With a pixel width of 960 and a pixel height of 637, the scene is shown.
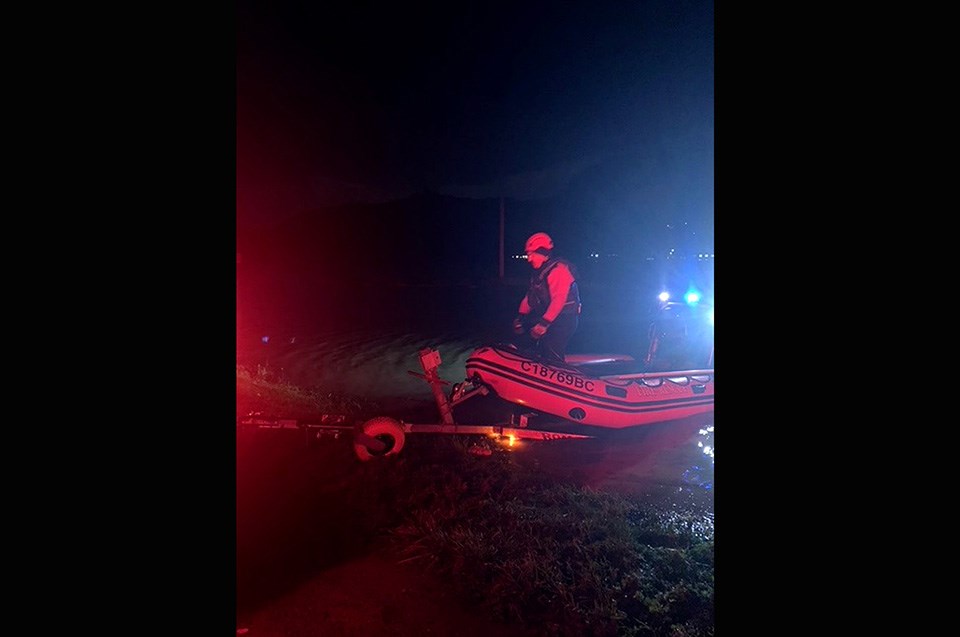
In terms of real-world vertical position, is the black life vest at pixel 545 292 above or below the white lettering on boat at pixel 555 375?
above

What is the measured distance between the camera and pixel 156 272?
3.61ft

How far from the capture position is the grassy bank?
2.80 metres

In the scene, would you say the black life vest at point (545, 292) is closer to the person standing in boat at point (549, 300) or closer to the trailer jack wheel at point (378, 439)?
the person standing in boat at point (549, 300)

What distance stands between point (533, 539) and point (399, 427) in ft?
5.89

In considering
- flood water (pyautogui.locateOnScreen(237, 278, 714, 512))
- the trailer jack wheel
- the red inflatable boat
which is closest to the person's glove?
the red inflatable boat

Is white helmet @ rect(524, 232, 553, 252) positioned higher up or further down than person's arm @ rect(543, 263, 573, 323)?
higher up

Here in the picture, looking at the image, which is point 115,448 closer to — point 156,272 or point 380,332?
point 156,272

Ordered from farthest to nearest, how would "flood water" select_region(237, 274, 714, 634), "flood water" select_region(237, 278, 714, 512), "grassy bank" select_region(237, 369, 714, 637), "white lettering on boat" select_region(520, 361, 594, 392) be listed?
"white lettering on boat" select_region(520, 361, 594, 392), "flood water" select_region(237, 278, 714, 512), "flood water" select_region(237, 274, 714, 634), "grassy bank" select_region(237, 369, 714, 637)

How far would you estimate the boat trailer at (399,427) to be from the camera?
4.69 m

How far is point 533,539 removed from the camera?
3.44 metres

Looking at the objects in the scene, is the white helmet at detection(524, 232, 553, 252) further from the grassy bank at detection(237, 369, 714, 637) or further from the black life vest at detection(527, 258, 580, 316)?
the grassy bank at detection(237, 369, 714, 637)

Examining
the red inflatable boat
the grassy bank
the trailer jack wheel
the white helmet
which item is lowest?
the grassy bank

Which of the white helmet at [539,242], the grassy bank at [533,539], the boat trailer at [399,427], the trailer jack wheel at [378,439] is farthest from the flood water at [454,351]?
the white helmet at [539,242]
